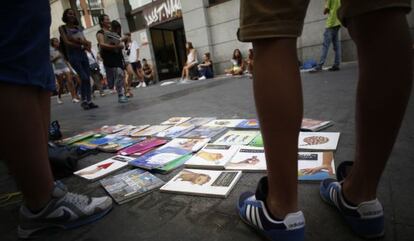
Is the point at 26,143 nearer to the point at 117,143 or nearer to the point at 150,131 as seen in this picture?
the point at 117,143

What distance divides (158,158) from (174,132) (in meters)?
0.58

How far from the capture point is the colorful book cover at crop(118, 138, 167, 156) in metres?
1.78

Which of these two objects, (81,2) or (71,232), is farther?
(81,2)

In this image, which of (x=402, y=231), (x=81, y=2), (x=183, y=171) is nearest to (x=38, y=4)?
(x=183, y=171)

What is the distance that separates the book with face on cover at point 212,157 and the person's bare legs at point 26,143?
68 cm

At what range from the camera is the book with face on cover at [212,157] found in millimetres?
1389

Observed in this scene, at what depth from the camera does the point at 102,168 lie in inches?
61.6

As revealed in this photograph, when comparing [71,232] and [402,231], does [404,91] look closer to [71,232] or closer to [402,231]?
[402,231]

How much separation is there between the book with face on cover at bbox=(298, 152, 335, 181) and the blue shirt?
1.07 meters

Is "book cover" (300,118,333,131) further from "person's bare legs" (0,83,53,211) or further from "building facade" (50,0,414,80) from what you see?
"building facade" (50,0,414,80)

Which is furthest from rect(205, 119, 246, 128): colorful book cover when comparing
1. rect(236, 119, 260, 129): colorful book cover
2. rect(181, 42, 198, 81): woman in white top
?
rect(181, 42, 198, 81): woman in white top

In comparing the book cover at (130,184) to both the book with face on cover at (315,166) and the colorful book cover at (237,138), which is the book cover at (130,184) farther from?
the book with face on cover at (315,166)

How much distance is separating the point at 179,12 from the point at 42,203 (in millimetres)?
9047

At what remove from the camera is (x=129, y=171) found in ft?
4.81
